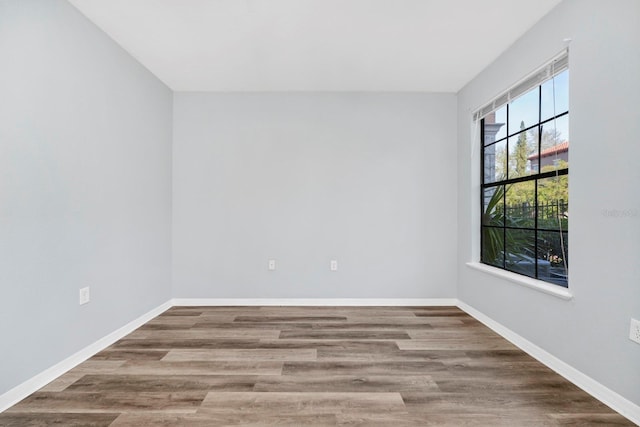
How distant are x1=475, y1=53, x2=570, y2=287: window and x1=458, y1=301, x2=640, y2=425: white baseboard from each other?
0.53m

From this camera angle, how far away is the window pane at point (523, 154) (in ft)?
8.46

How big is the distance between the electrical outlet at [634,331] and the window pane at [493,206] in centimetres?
150

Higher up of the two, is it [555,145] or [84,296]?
[555,145]

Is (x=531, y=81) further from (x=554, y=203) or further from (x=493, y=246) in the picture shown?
(x=493, y=246)

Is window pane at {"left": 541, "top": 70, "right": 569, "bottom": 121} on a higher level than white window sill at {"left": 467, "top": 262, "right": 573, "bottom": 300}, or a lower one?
higher

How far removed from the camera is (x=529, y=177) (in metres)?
2.62

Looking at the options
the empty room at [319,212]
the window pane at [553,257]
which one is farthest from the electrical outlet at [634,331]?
the window pane at [553,257]

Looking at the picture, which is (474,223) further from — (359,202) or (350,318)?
(350,318)

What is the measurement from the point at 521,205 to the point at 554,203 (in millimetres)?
391

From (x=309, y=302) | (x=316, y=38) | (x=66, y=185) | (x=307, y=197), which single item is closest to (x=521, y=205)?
(x=307, y=197)

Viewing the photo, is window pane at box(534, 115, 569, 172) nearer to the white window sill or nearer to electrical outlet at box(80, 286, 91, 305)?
the white window sill

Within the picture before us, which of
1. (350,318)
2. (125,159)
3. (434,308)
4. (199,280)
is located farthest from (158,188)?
(434,308)

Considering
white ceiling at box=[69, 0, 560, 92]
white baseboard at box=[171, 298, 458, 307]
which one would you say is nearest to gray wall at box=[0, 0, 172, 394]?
white ceiling at box=[69, 0, 560, 92]

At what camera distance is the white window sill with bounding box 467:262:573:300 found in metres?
2.14
